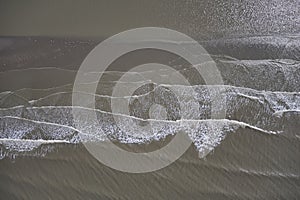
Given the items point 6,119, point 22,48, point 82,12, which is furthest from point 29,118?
point 82,12

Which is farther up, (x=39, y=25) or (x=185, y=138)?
(x=39, y=25)

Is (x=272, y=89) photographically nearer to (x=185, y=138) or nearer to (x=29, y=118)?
(x=185, y=138)

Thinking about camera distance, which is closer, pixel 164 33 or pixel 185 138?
pixel 185 138

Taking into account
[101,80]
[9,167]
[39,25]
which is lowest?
[9,167]

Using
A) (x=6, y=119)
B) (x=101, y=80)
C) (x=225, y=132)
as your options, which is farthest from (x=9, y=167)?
(x=225, y=132)

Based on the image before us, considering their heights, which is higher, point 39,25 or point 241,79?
point 39,25

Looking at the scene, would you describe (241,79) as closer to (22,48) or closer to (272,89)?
(272,89)
